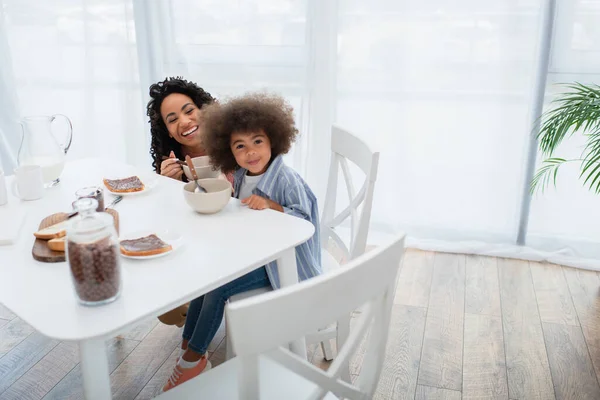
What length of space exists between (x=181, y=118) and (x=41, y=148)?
0.48 m

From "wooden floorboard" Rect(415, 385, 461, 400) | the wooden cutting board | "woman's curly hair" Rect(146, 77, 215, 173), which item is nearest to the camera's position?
the wooden cutting board

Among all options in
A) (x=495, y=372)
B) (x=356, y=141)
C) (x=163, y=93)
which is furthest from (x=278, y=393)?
(x=163, y=93)

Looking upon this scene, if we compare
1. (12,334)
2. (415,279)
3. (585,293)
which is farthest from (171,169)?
(585,293)

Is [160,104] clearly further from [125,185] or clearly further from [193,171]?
[193,171]

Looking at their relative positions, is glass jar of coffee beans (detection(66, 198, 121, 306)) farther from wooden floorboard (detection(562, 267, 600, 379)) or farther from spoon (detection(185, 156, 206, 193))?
wooden floorboard (detection(562, 267, 600, 379))

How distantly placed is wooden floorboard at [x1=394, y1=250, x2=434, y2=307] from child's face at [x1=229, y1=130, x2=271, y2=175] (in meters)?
1.02

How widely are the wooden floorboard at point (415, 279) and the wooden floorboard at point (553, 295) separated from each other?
1.46 ft

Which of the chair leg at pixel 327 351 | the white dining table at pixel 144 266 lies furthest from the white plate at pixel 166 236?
the chair leg at pixel 327 351

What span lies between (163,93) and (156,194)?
51 cm

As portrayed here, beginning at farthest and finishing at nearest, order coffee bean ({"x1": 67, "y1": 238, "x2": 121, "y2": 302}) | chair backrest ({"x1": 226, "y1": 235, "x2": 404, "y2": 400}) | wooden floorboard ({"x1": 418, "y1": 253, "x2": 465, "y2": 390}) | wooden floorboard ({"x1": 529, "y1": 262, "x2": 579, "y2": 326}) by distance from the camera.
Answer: wooden floorboard ({"x1": 529, "y1": 262, "x2": 579, "y2": 326})
wooden floorboard ({"x1": 418, "y1": 253, "x2": 465, "y2": 390})
coffee bean ({"x1": 67, "y1": 238, "x2": 121, "y2": 302})
chair backrest ({"x1": 226, "y1": 235, "x2": 404, "y2": 400})

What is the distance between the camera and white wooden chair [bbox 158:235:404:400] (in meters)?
0.79

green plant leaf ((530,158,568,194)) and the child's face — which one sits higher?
the child's face

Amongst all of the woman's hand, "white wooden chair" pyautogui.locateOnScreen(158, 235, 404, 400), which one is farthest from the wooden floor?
"white wooden chair" pyautogui.locateOnScreen(158, 235, 404, 400)

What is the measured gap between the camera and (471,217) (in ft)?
9.15
